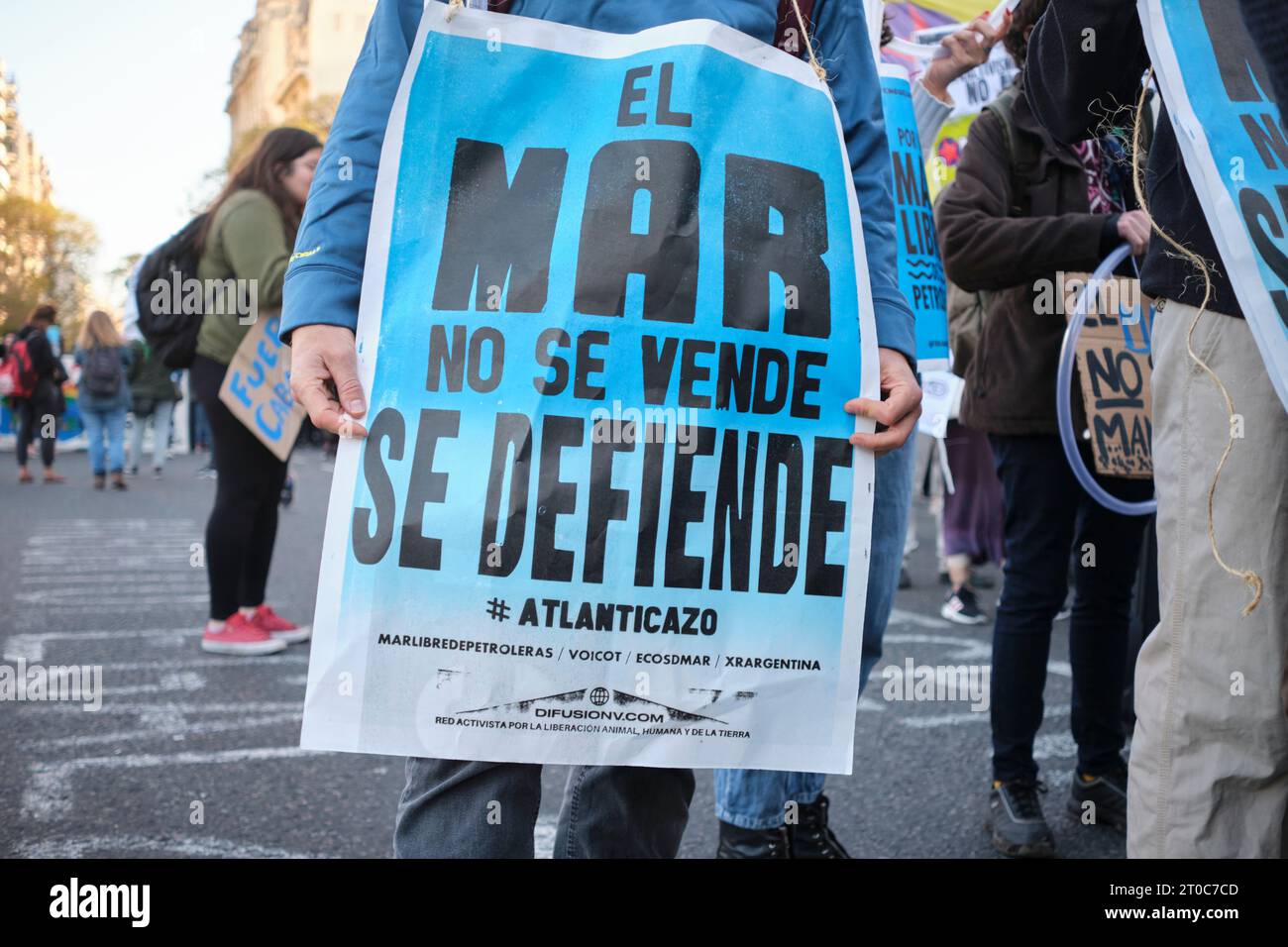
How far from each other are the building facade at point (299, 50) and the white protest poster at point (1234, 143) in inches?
2743

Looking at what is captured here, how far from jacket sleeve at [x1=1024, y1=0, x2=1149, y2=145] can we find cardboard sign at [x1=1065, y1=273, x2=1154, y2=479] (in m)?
0.88

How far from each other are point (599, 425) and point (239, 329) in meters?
3.93

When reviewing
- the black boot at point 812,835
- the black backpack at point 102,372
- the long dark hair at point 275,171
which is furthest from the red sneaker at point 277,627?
the black backpack at point 102,372

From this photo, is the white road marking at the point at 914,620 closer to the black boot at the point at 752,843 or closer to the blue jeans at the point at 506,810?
the black boot at the point at 752,843

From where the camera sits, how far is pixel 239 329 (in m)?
5.14

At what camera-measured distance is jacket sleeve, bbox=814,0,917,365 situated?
1.92 m

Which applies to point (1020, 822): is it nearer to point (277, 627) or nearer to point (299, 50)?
point (277, 627)

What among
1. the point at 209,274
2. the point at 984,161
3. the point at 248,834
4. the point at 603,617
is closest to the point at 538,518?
the point at 603,617

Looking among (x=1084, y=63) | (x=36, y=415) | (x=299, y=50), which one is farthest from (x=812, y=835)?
(x=299, y=50)

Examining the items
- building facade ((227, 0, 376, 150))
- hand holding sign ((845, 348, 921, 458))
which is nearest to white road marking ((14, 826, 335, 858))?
hand holding sign ((845, 348, 921, 458))

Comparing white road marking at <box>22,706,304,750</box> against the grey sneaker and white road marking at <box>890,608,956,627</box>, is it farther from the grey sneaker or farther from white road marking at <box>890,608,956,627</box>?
white road marking at <box>890,608,956,627</box>

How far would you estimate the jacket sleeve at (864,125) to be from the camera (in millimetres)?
1923
